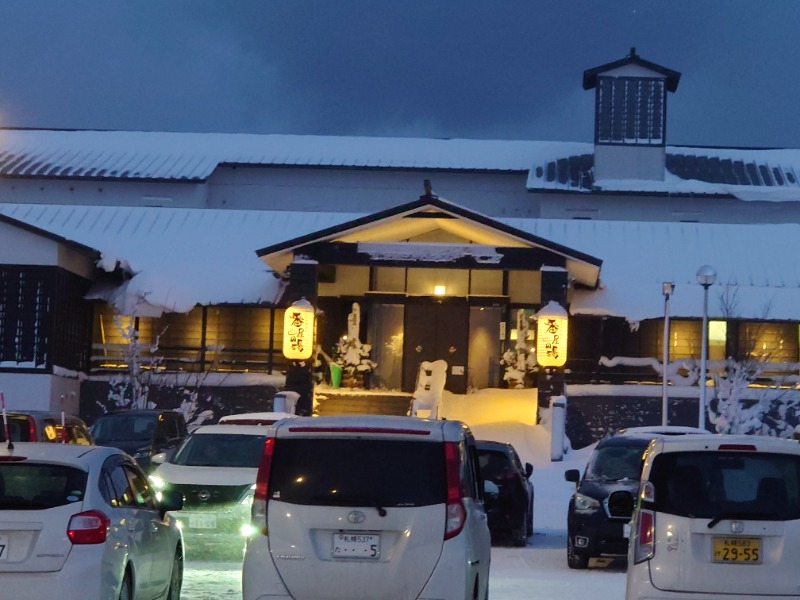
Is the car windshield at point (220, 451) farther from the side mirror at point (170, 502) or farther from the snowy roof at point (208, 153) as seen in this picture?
the snowy roof at point (208, 153)

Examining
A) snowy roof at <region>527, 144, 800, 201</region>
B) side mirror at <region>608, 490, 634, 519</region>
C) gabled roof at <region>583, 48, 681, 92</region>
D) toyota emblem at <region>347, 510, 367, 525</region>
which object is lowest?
toyota emblem at <region>347, 510, 367, 525</region>

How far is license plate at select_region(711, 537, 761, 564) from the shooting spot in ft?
31.3

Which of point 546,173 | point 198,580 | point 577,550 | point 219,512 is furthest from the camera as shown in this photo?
point 546,173

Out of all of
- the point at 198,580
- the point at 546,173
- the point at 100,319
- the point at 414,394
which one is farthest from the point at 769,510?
the point at 546,173

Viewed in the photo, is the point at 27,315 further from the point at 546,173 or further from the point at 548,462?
the point at 546,173

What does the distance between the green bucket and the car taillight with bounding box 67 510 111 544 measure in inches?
1016

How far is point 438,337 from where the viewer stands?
37062 mm

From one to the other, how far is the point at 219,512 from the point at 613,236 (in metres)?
25.4

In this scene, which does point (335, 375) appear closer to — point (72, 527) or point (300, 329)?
point (300, 329)

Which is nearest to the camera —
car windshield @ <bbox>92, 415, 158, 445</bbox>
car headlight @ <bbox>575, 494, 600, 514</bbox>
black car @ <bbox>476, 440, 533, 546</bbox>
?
car headlight @ <bbox>575, 494, 600, 514</bbox>

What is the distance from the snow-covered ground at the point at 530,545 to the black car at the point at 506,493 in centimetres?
31

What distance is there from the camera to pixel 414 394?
35.0 metres

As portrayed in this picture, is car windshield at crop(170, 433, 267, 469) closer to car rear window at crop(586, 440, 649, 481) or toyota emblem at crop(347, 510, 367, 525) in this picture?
car rear window at crop(586, 440, 649, 481)

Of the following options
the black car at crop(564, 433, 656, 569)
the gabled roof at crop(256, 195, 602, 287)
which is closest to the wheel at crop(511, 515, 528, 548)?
the black car at crop(564, 433, 656, 569)
